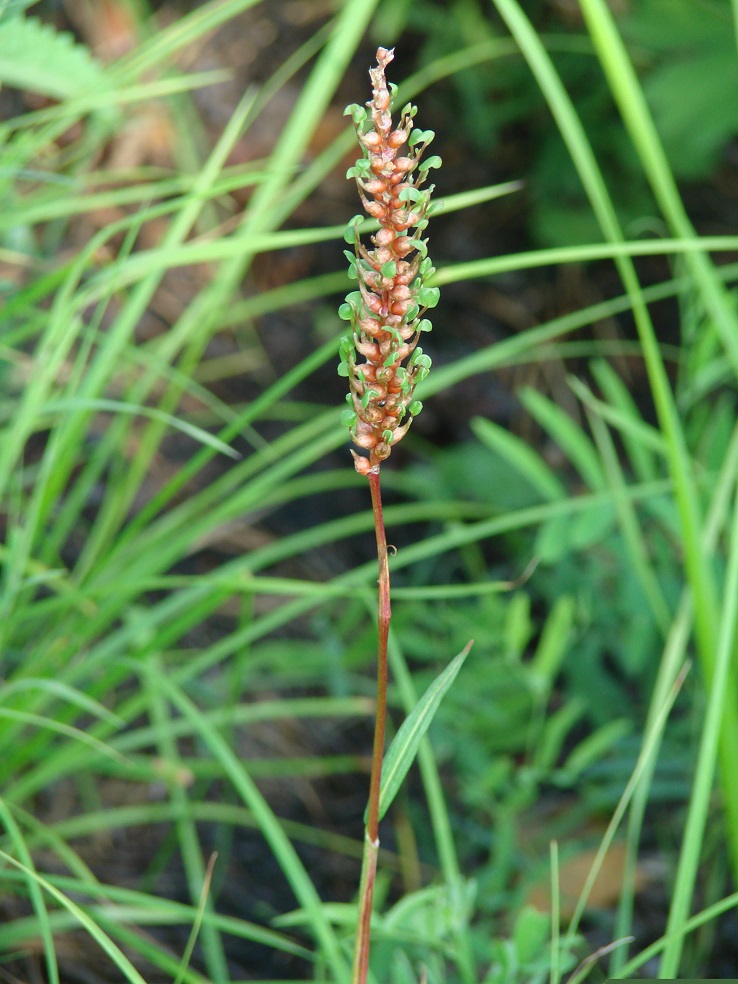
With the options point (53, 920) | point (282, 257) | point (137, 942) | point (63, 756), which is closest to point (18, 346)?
point (282, 257)

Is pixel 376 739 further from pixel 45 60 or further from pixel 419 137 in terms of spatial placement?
pixel 45 60

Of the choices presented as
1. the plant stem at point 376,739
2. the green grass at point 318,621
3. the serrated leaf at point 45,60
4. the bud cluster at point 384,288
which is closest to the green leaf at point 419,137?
the bud cluster at point 384,288

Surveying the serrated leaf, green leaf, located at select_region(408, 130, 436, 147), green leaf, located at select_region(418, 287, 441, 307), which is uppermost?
the serrated leaf

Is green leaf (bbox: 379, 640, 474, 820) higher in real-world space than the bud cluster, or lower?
lower

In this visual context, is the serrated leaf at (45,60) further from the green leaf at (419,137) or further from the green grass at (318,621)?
the green leaf at (419,137)

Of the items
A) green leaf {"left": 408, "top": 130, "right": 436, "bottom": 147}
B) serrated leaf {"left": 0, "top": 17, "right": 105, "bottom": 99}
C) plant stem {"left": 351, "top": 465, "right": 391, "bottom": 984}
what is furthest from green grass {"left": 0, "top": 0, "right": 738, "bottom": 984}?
green leaf {"left": 408, "top": 130, "right": 436, "bottom": 147}

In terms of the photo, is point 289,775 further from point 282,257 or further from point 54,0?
point 54,0

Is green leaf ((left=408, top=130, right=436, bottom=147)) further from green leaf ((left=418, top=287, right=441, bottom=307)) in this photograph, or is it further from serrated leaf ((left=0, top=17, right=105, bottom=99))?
serrated leaf ((left=0, top=17, right=105, bottom=99))

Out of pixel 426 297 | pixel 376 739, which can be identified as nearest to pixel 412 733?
pixel 376 739
